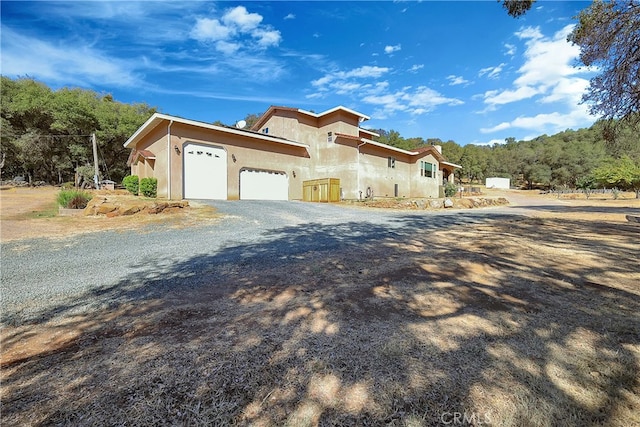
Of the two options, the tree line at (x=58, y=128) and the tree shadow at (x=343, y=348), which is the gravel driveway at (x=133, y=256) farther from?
the tree line at (x=58, y=128)

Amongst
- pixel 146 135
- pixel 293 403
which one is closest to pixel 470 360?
pixel 293 403

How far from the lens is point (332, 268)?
14.6 ft

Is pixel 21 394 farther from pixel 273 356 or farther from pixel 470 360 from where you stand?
pixel 470 360

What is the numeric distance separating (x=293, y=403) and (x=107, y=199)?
39.7 ft

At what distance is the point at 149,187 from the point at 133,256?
1149 centimetres

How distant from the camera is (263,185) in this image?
1805 cm

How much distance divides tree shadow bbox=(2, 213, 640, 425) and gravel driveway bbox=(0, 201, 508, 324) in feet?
0.62

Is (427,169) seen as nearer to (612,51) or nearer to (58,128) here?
(612,51)

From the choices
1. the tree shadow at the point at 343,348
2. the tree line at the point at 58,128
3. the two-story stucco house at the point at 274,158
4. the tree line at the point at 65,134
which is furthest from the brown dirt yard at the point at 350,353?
the tree line at the point at 58,128

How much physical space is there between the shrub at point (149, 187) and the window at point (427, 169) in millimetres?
21057

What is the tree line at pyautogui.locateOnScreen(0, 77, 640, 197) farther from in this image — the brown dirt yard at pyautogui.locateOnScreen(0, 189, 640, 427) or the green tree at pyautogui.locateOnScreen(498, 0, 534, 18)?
the brown dirt yard at pyautogui.locateOnScreen(0, 189, 640, 427)

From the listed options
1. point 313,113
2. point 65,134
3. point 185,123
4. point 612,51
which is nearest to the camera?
point 612,51

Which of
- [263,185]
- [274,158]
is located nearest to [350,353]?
[263,185]

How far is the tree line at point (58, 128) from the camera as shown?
24.9 metres
